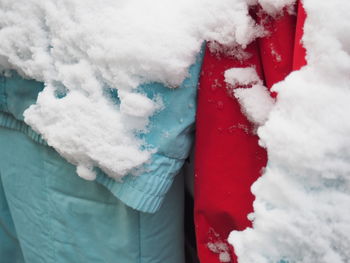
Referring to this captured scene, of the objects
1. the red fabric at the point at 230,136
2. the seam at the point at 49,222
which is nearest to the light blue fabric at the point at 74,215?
the seam at the point at 49,222

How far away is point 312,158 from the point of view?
0.36 m

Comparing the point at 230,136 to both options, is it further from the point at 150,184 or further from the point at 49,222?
the point at 49,222

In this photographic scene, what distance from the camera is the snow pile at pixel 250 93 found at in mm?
448

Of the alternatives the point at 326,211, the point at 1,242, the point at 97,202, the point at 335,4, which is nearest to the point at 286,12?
the point at 335,4

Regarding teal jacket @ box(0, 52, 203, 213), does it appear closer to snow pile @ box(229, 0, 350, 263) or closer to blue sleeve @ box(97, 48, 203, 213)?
blue sleeve @ box(97, 48, 203, 213)

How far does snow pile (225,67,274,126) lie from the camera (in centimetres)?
45

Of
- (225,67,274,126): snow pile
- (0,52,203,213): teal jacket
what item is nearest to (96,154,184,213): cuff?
(0,52,203,213): teal jacket

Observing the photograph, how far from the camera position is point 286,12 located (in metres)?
0.41

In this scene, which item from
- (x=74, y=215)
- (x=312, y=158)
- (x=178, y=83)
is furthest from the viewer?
(x=74, y=215)

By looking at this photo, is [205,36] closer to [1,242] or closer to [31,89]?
[31,89]

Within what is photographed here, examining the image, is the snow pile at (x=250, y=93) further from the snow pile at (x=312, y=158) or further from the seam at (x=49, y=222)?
the seam at (x=49, y=222)

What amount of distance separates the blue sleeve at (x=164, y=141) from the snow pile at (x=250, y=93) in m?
0.05

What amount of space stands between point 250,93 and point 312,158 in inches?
4.7

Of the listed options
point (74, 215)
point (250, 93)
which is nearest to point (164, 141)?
point (250, 93)
